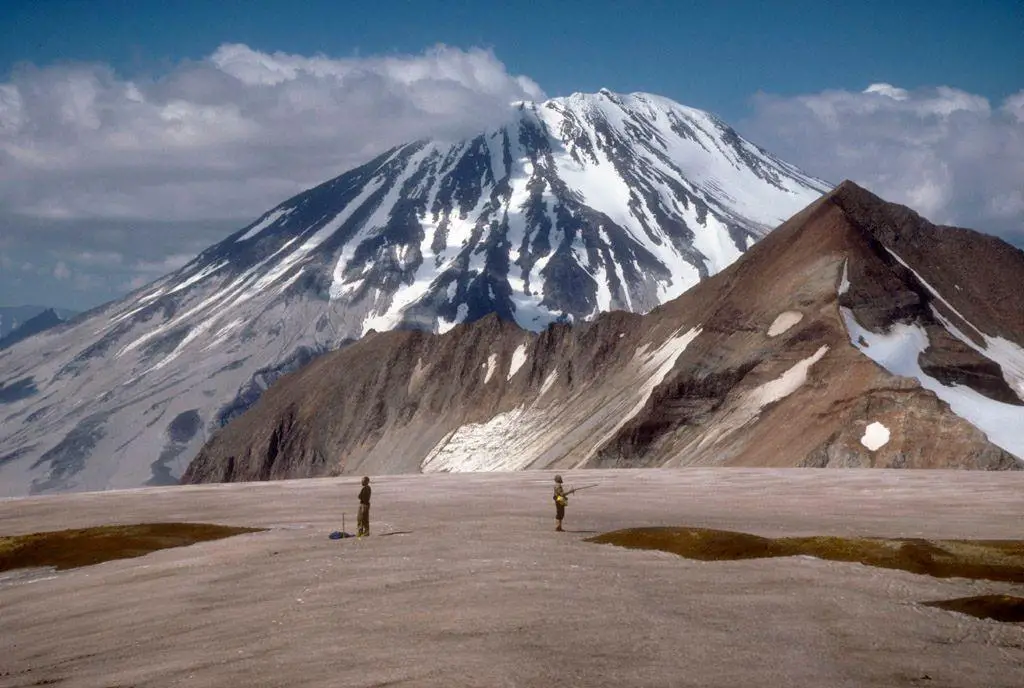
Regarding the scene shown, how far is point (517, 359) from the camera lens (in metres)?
110

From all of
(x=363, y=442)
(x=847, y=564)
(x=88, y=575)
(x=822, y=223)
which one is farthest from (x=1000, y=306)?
(x=88, y=575)

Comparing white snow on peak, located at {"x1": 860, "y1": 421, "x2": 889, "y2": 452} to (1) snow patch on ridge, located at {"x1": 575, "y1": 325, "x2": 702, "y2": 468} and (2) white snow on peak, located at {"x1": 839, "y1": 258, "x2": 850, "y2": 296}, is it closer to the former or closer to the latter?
(2) white snow on peak, located at {"x1": 839, "y1": 258, "x2": 850, "y2": 296}

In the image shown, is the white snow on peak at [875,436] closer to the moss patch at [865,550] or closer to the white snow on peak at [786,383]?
the white snow on peak at [786,383]

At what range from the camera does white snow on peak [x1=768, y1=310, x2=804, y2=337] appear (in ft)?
269

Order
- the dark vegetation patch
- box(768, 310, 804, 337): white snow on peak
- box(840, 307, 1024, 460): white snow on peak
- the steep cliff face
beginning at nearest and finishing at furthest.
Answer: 1. the dark vegetation patch
2. box(840, 307, 1024, 460): white snow on peak
3. the steep cliff face
4. box(768, 310, 804, 337): white snow on peak

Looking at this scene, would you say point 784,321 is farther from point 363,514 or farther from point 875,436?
point 363,514

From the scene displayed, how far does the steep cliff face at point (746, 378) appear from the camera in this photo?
2655 inches

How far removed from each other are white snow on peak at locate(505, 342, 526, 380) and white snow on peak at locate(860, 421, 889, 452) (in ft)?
153

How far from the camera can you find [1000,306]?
9625 centimetres

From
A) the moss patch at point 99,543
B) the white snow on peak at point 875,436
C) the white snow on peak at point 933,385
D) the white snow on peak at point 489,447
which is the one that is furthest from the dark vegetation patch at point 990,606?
the white snow on peak at point 489,447

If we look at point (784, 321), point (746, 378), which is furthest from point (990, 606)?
point (784, 321)

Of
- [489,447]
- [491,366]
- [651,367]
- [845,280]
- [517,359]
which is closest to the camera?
[845,280]

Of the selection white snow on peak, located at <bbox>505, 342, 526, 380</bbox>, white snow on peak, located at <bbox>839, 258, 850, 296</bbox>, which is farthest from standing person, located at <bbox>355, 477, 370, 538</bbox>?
white snow on peak, located at <bbox>505, 342, 526, 380</bbox>

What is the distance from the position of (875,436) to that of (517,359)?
49277mm
